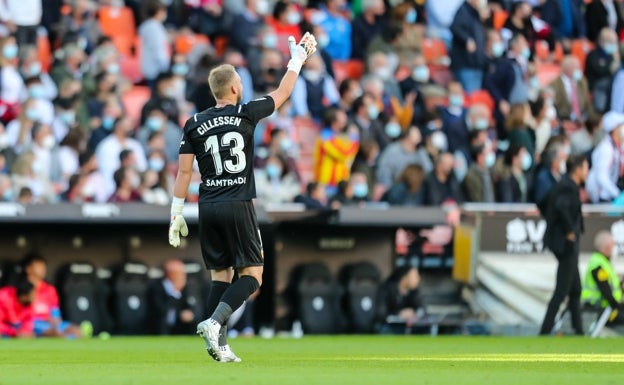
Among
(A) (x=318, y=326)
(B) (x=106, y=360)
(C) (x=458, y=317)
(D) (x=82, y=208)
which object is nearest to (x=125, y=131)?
(D) (x=82, y=208)

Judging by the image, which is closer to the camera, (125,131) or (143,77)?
(125,131)

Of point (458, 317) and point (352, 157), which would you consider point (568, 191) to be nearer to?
point (458, 317)

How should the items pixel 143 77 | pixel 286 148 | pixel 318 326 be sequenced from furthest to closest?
pixel 143 77, pixel 286 148, pixel 318 326

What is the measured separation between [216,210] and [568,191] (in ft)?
25.6

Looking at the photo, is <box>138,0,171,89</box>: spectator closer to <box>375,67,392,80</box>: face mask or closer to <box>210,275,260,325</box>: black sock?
<box>375,67,392,80</box>: face mask

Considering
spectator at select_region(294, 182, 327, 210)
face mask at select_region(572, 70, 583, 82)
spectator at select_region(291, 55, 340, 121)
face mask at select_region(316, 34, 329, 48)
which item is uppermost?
face mask at select_region(316, 34, 329, 48)

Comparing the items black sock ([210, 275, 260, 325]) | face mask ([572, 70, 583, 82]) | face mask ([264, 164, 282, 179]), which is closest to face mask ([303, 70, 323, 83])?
face mask ([264, 164, 282, 179])

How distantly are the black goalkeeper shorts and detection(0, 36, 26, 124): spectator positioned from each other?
10.0 m

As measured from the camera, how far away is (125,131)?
20.6 m

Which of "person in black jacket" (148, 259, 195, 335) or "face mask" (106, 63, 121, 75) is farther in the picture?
"face mask" (106, 63, 121, 75)

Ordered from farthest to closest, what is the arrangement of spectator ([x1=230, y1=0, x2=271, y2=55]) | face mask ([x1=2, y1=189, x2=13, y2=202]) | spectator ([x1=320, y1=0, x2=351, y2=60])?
spectator ([x1=320, y1=0, x2=351, y2=60]), spectator ([x1=230, y1=0, x2=271, y2=55]), face mask ([x1=2, y1=189, x2=13, y2=202])

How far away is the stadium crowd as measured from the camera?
807 inches

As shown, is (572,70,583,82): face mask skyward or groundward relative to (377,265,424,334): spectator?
skyward

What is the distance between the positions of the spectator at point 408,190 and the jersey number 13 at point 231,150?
9604mm
